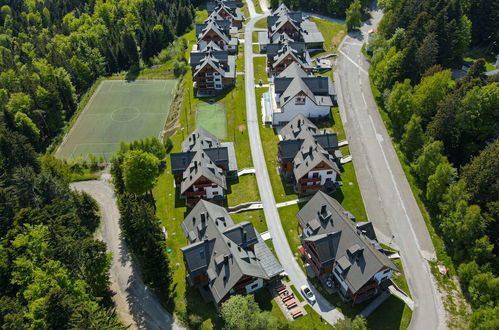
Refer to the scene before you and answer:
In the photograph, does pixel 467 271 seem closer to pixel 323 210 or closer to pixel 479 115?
pixel 323 210

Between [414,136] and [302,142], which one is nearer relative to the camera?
[414,136]

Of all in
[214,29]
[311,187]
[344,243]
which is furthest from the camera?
[214,29]

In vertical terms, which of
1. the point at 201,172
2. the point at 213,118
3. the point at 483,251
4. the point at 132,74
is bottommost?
the point at 132,74

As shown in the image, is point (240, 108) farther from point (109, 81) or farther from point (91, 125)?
point (109, 81)

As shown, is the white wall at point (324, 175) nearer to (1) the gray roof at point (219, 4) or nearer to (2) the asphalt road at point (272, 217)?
(2) the asphalt road at point (272, 217)

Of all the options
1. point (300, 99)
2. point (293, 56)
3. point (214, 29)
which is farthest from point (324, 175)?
point (214, 29)

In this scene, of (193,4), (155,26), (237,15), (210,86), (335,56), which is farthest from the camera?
(193,4)

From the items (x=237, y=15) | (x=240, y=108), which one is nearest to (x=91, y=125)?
(x=240, y=108)
